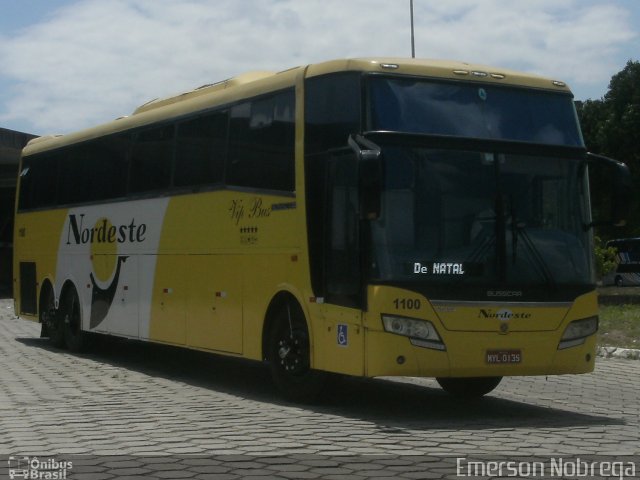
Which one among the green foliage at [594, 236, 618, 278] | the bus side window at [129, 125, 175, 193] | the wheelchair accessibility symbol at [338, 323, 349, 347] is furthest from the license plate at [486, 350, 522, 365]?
the green foliage at [594, 236, 618, 278]

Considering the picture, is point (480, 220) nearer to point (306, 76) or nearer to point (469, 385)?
point (306, 76)

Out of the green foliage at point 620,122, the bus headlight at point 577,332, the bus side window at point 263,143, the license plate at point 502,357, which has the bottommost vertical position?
the license plate at point 502,357

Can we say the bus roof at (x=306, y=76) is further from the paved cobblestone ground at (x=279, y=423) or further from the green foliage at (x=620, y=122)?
the green foliage at (x=620, y=122)

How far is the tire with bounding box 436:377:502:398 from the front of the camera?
1357 centimetres

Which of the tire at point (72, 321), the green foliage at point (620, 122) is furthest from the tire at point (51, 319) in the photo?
the green foliage at point (620, 122)

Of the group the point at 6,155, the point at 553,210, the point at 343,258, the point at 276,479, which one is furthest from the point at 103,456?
the point at 6,155

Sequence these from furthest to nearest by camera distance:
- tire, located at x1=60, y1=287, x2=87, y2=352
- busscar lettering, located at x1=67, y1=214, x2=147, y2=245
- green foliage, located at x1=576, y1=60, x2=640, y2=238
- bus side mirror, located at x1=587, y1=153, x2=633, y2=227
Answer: green foliage, located at x1=576, y1=60, x2=640, y2=238, tire, located at x1=60, y1=287, x2=87, y2=352, busscar lettering, located at x1=67, y1=214, x2=147, y2=245, bus side mirror, located at x1=587, y1=153, x2=633, y2=227

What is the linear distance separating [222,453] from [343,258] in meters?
3.38

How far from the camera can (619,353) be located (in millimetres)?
19516

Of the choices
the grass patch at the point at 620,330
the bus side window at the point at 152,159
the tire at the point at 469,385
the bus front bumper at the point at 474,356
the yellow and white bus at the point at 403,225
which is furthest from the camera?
the grass patch at the point at 620,330

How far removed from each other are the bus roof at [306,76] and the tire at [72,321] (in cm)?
332

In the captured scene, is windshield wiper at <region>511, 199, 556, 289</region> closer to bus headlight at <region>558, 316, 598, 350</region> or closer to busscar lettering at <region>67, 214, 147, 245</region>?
bus headlight at <region>558, 316, 598, 350</region>

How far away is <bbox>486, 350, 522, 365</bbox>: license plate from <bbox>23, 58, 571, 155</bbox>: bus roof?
8.99 feet

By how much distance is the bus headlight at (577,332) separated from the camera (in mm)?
12055
